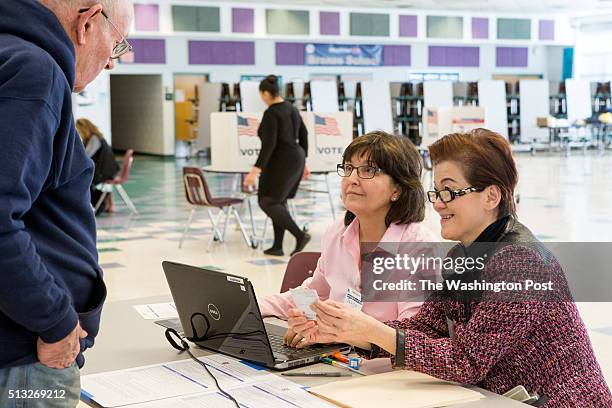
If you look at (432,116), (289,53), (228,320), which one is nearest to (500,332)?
(228,320)

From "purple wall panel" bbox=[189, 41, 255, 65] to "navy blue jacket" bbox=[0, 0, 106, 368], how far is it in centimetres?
2257

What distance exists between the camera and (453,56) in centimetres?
2750

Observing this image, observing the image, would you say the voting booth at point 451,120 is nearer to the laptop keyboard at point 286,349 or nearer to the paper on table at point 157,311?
the paper on table at point 157,311

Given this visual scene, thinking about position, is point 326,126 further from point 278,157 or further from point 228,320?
point 228,320

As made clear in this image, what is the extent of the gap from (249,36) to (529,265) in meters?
22.8

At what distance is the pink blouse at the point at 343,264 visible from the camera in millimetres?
2920

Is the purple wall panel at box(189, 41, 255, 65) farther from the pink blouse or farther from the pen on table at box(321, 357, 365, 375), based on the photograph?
the pen on table at box(321, 357, 365, 375)

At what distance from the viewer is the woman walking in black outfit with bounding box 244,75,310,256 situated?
8125mm

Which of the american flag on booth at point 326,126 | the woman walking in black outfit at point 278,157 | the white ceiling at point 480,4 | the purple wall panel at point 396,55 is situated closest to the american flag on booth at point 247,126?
the american flag on booth at point 326,126

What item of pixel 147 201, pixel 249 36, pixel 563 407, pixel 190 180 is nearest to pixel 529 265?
pixel 563 407

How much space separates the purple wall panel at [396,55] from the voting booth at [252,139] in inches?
649

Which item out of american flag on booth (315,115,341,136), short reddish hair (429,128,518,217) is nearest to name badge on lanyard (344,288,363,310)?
short reddish hair (429,128,518,217)

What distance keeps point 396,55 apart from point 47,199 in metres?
25.7

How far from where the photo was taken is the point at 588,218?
1084 centimetres
